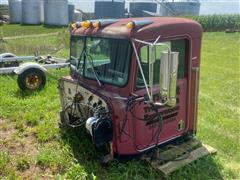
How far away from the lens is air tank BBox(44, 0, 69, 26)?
36.0 meters

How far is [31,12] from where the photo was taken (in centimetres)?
3681

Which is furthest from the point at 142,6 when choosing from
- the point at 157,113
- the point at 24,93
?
the point at 157,113

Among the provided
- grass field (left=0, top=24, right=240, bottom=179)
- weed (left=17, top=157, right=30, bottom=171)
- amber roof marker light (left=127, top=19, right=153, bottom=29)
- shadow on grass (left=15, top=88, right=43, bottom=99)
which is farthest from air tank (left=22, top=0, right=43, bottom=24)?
amber roof marker light (left=127, top=19, right=153, bottom=29)

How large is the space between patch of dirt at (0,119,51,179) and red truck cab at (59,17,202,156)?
77cm

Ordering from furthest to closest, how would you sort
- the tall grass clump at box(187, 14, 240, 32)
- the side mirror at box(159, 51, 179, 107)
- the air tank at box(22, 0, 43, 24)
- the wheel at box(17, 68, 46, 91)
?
the air tank at box(22, 0, 43, 24), the tall grass clump at box(187, 14, 240, 32), the wheel at box(17, 68, 46, 91), the side mirror at box(159, 51, 179, 107)

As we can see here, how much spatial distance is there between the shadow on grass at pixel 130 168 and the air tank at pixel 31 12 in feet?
113

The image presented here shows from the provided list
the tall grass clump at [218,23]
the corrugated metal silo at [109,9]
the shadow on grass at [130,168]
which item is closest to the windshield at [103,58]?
the shadow on grass at [130,168]

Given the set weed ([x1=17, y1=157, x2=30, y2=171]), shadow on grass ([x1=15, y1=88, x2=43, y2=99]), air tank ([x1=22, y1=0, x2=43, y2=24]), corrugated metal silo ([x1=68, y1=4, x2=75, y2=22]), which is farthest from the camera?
corrugated metal silo ([x1=68, y1=4, x2=75, y2=22])

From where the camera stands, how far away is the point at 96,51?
4.41 metres

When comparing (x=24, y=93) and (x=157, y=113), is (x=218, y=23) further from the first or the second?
(x=157, y=113)

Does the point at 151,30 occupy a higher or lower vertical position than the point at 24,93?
higher

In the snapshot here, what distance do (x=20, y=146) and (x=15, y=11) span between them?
35.6 meters

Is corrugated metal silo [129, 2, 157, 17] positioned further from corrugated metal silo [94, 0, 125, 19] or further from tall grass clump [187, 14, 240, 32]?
tall grass clump [187, 14, 240, 32]

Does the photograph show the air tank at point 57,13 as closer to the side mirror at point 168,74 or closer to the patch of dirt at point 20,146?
the patch of dirt at point 20,146
